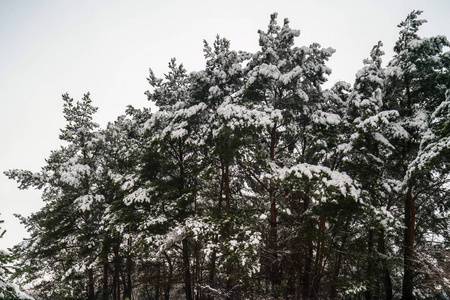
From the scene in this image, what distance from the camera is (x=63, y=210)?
1301 cm

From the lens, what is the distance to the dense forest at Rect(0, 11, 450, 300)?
25.7 ft

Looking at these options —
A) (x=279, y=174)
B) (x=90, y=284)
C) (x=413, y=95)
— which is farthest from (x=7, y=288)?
(x=90, y=284)

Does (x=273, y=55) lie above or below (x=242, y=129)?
above

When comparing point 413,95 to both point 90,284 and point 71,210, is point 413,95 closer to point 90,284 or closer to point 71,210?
point 71,210

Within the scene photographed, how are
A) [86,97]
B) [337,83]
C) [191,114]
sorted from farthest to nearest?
[86,97], [337,83], [191,114]

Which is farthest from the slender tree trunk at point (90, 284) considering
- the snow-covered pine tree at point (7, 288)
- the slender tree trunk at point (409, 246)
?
the slender tree trunk at point (409, 246)

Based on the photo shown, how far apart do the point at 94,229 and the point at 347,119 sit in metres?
14.0

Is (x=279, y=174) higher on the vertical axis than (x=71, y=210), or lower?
higher

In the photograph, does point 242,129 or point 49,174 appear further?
point 49,174

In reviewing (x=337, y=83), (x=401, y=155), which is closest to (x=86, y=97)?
(x=337, y=83)

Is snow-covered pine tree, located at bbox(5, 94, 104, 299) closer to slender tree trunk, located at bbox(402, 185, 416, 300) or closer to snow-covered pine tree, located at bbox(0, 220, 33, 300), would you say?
snow-covered pine tree, located at bbox(0, 220, 33, 300)

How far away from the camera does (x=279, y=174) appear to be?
790 cm

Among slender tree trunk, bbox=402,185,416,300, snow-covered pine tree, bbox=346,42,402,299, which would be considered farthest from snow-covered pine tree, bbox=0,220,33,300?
slender tree trunk, bbox=402,185,416,300

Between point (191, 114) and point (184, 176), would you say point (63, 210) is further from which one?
point (191, 114)
